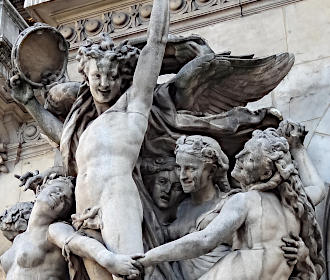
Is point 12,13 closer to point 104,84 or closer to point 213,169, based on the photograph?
point 104,84

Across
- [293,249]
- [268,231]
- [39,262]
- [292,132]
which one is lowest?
[293,249]

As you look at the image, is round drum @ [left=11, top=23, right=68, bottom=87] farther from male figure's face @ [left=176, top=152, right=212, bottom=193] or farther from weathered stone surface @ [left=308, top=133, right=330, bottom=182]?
weathered stone surface @ [left=308, top=133, right=330, bottom=182]

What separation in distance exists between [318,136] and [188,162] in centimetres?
106

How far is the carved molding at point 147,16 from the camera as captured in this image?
258 inches

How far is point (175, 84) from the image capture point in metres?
5.61

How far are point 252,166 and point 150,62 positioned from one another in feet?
3.11

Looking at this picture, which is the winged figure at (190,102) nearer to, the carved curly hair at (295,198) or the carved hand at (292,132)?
the carved hand at (292,132)

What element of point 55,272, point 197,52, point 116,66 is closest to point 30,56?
point 116,66

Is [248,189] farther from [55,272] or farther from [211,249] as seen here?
[55,272]

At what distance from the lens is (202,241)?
15.2 feet

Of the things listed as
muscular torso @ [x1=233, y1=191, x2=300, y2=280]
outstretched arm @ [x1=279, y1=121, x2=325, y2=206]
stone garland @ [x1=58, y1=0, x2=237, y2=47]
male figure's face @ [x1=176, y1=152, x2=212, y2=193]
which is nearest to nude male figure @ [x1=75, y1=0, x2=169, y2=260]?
male figure's face @ [x1=176, y1=152, x2=212, y2=193]

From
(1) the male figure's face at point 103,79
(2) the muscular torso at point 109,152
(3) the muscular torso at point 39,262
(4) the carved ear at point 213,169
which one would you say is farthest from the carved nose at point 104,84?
(3) the muscular torso at point 39,262

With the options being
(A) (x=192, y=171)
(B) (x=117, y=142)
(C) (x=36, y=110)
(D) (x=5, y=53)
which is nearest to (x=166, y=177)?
(A) (x=192, y=171)

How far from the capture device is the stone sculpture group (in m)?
4.71
